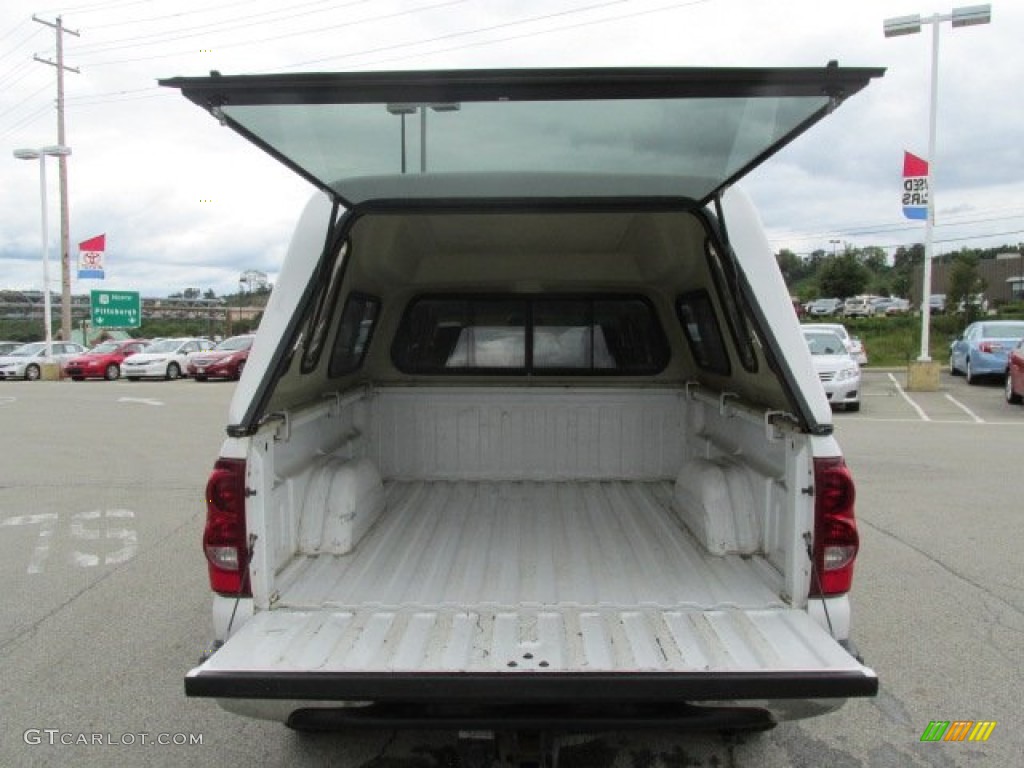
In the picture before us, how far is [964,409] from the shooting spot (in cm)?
1502

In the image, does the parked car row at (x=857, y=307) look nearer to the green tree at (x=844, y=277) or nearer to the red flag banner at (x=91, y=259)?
the green tree at (x=844, y=277)

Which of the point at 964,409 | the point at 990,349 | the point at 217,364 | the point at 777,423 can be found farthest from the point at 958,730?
the point at 217,364

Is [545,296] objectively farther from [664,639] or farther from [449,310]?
[664,639]

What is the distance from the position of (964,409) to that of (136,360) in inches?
947

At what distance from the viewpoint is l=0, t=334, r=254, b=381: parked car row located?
25.9m

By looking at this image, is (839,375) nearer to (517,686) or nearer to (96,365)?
(517,686)

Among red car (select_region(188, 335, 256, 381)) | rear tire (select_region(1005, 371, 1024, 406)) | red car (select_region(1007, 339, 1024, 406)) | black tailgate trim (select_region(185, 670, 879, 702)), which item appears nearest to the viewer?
black tailgate trim (select_region(185, 670, 879, 702))

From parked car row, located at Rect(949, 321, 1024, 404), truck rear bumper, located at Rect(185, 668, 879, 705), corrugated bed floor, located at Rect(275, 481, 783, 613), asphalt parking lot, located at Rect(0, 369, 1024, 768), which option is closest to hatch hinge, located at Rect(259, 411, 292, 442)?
corrugated bed floor, located at Rect(275, 481, 783, 613)

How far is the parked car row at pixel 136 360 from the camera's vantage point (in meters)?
25.9

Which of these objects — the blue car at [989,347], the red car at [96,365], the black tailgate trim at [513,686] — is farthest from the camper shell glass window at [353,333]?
the red car at [96,365]

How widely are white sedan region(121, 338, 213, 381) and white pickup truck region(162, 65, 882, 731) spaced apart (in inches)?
936

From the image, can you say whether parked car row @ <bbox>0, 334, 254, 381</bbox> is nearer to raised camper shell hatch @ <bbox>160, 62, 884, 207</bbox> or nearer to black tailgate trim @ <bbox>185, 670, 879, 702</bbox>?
raised camper shell hatch @ <bbox>160, 62, 884, 207</bbox>

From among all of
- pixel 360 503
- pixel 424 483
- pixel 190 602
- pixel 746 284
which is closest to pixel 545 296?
pixel 424 483

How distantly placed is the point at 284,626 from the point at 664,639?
132 centimetres
